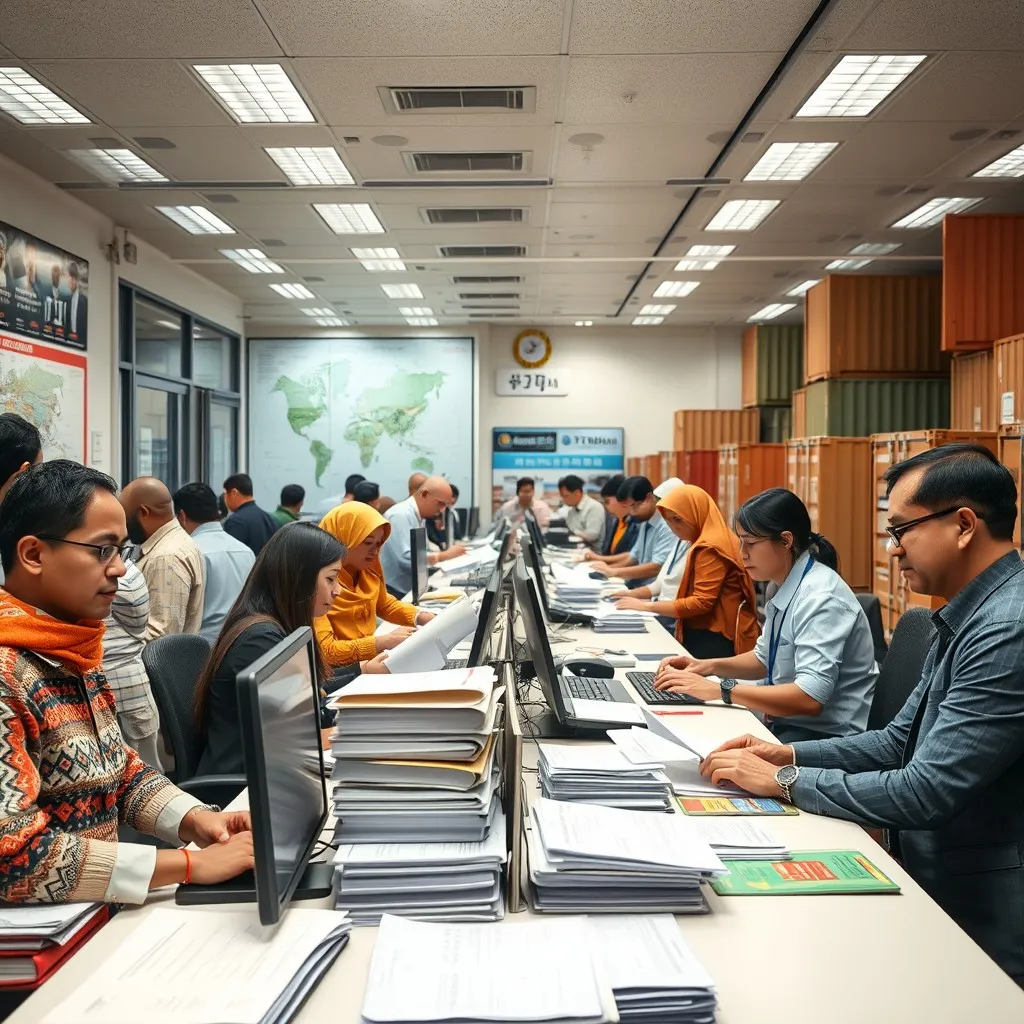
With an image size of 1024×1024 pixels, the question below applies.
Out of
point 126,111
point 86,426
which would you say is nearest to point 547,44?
point 126,111

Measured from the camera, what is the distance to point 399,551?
670cm

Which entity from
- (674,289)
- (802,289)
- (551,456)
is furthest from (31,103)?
(551,456)

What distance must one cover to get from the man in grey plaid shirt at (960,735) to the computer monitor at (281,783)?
95 cm

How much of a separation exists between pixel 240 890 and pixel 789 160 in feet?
21.8

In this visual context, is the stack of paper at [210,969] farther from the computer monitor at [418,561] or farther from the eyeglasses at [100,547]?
the computer monitor at [418,561]

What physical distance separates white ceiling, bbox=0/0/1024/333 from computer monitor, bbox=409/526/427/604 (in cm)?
259

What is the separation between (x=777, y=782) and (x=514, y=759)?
799mm

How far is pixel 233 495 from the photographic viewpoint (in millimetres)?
8008

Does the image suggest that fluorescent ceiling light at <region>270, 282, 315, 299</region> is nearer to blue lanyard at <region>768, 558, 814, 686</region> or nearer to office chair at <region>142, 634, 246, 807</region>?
office chair at <region>142, 634, 246, 807</region>

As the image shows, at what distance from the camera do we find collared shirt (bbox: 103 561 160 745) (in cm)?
338

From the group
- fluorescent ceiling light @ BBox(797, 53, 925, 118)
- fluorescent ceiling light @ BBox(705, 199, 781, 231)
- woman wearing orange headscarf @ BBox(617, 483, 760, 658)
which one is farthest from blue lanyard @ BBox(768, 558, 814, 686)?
fluorescent ceiling light @ BBox(705, 199, 781, 231)

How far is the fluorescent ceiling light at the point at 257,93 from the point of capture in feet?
17.9

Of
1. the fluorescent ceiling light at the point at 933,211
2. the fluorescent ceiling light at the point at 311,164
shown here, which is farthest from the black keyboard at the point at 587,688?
the fluorescent ceiling light at the point at 933,211

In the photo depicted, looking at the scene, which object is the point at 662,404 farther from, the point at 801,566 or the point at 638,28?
the point at 801,566
